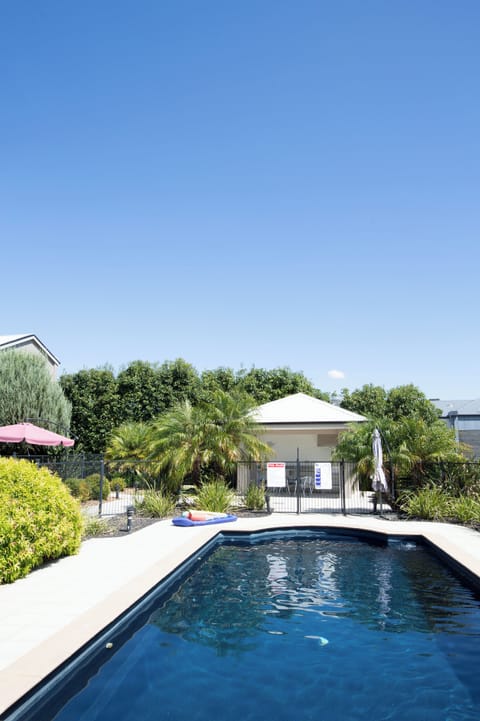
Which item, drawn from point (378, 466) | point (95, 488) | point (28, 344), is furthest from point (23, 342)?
point (378, 466)

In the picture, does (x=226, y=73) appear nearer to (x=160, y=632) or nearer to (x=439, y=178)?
(x=439, y=178)

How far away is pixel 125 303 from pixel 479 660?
1838cm

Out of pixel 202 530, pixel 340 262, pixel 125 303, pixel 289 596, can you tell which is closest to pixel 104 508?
pixel 202 530

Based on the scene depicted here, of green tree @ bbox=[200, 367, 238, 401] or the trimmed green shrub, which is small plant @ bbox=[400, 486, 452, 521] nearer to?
the trimmed green shrub

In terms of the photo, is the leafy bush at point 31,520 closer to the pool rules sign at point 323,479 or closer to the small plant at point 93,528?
the small plant at point 93,528

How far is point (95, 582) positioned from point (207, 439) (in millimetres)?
8994

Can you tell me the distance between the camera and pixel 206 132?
14312mm

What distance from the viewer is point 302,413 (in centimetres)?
2117

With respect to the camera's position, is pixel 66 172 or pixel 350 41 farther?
pixel 66 172

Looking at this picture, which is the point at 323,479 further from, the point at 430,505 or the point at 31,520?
the point at 31,520

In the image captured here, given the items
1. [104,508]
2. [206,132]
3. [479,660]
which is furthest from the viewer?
[104,508]

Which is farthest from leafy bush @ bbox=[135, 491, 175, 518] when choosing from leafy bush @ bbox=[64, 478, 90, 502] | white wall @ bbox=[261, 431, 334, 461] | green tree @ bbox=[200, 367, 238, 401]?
green tree @ bbox=[200, 367, 238, 401]

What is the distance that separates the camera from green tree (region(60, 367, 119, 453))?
27125 millimetres

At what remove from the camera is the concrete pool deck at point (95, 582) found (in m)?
5.05
